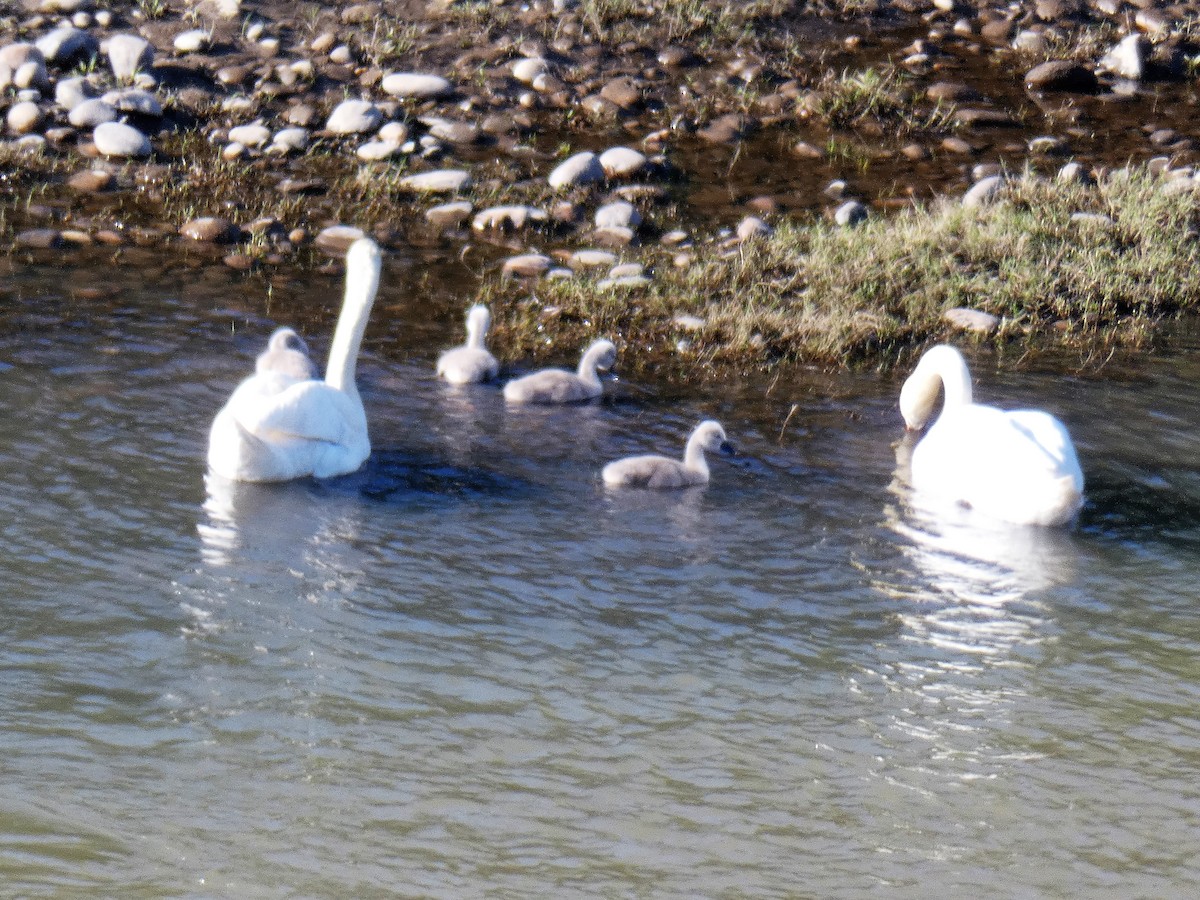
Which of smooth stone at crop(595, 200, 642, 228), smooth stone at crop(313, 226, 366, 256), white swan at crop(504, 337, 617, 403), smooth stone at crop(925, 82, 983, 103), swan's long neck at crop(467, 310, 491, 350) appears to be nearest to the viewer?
white swan at crop(504, 337, 617, 403)

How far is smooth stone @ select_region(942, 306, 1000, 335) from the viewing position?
36.5 ft

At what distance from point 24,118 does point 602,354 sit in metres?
6.41

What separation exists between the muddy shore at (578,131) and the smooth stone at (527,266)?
0.09ft

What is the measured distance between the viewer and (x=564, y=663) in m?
6.17

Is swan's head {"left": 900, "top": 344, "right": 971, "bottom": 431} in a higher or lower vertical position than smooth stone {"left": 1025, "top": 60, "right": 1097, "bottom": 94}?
lower

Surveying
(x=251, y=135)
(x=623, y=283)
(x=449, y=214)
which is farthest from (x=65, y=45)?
(x=623, y=283)

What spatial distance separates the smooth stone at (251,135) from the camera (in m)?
13.7

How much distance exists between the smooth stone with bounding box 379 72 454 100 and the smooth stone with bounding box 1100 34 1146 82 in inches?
269

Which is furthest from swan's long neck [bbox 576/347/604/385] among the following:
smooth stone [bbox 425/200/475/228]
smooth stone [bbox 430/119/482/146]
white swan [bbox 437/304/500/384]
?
smooth stone [bbox 430/119/482/146]

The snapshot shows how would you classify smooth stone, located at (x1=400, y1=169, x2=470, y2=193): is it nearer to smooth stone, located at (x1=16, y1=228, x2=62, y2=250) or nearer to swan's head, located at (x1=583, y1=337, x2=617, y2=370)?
smooth stone, located at (x1=16, y1=228, x2=62, y2=250)

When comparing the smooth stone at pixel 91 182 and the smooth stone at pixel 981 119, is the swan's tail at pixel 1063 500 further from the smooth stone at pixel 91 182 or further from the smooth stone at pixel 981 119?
the smooth stone at pixel 91 182

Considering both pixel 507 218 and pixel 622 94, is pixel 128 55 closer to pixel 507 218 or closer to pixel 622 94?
pixel 507 218

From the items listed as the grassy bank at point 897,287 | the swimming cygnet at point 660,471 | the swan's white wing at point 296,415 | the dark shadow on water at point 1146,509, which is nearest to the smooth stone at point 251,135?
the grassy bank at point 897,287

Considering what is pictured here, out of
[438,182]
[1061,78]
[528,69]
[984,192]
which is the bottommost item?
[438,182]
